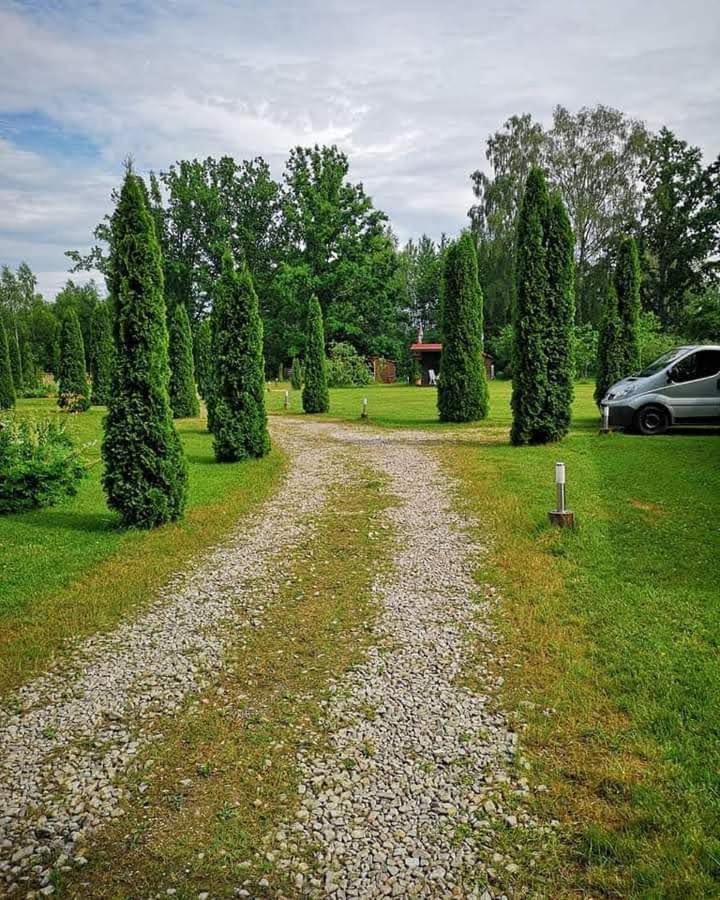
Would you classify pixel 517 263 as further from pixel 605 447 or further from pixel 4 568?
pixel 4 568

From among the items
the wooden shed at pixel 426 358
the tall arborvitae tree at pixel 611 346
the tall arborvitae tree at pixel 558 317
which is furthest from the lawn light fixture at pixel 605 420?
the wooden shed at pixel 426 358

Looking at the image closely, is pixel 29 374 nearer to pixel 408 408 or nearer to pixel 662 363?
pixel 408 408

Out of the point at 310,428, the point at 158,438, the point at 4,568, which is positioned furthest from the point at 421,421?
the point at 4,568

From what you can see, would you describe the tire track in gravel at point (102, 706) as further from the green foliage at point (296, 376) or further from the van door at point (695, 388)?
the green foliage at point (296, 376)

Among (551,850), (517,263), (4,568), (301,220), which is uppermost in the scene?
(301,220)

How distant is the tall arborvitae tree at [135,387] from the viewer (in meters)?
8.60

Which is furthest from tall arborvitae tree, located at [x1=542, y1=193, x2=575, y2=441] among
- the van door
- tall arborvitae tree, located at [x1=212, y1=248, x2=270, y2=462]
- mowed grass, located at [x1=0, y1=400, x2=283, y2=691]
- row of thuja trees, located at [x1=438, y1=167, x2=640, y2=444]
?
mowed grass, located at [x1=0, y1=400, x2=283, y2=691]

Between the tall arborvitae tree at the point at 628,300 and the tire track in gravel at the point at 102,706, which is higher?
the tall arborvitae tree at the point at 628,300

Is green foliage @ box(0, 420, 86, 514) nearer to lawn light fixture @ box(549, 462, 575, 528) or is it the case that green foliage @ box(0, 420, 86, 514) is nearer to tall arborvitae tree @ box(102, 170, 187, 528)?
tall arborvitae tree @ box(102, 170, 187, 528)

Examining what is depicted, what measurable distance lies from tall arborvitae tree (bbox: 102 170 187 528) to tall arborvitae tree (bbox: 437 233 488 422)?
11.7 m

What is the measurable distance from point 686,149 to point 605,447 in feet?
127

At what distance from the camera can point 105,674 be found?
4.77m

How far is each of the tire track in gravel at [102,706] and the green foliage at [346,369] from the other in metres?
32.5

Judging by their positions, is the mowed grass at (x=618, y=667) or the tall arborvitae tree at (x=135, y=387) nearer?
the mowed grass at (x=618, y=667)
